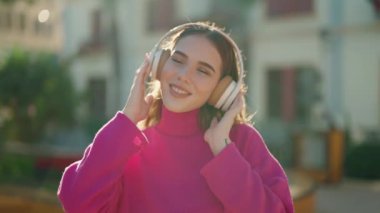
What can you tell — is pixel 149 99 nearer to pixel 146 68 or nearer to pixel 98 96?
pixel 146 68

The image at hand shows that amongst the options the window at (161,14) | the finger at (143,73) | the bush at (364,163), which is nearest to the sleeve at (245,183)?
the finger at (143,73)

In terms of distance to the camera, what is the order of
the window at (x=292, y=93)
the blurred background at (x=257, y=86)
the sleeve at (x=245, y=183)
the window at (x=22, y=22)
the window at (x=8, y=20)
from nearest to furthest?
1. the sleeve at (x=245, y=183)
2. the blurred background at (x=257, y=86)
3. the window at (x=292, y=93)
4. the window at (x=8, y=20)
5. the window at (x=22, y=22)

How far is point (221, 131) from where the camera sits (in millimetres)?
1770

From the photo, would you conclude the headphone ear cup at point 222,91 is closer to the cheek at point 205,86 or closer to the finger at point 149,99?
the cheek at point 205,86

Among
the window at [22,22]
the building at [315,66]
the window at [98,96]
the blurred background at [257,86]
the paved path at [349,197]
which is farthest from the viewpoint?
the window at [22,22]

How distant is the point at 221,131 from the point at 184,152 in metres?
0.13

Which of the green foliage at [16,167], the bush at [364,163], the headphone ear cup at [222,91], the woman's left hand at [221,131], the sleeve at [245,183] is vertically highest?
the headphone ear cup at [222,91]

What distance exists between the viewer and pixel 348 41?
15.0m

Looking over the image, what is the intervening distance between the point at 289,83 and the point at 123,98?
6.89m

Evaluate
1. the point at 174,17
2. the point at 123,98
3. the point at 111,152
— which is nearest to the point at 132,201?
the point at 111,152

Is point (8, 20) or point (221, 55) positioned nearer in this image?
point (221, 55)

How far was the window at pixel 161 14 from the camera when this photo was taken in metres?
20.1

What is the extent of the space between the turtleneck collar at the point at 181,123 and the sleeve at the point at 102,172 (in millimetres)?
105

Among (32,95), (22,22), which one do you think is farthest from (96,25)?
(22,22)
